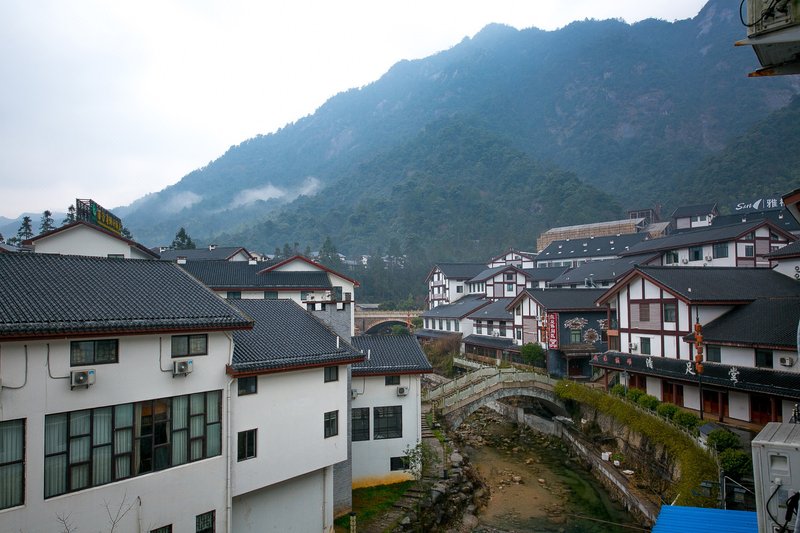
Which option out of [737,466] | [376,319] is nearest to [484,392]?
[737,466]

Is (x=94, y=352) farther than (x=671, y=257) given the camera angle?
No

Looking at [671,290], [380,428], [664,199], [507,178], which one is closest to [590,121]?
[507,178]

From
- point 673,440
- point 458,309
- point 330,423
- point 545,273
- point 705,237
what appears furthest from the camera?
point 545,273

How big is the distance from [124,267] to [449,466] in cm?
1662

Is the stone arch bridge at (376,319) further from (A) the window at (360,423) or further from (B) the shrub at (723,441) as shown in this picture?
(B) the shrub at (723,441)

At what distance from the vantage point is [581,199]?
112062mm

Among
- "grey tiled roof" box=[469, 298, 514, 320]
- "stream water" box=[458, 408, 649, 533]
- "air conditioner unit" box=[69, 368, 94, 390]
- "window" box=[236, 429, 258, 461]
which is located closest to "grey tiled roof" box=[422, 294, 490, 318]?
"grey tiled roof" box=[469, 298, 514, 320]

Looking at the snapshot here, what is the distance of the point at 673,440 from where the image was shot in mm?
21422

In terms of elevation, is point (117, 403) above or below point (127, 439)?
above

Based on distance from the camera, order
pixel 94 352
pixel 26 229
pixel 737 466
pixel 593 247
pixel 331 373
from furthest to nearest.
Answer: pixel 593 247 → pixel 26 229 → pixel 331 373 → pixel 737 466 → pixel 94 352

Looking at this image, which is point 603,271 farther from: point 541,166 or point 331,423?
point 541,166

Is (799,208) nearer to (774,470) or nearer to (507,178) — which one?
(774,470)

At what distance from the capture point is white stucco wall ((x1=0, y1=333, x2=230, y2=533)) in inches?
417

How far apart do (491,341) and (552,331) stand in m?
10.4
